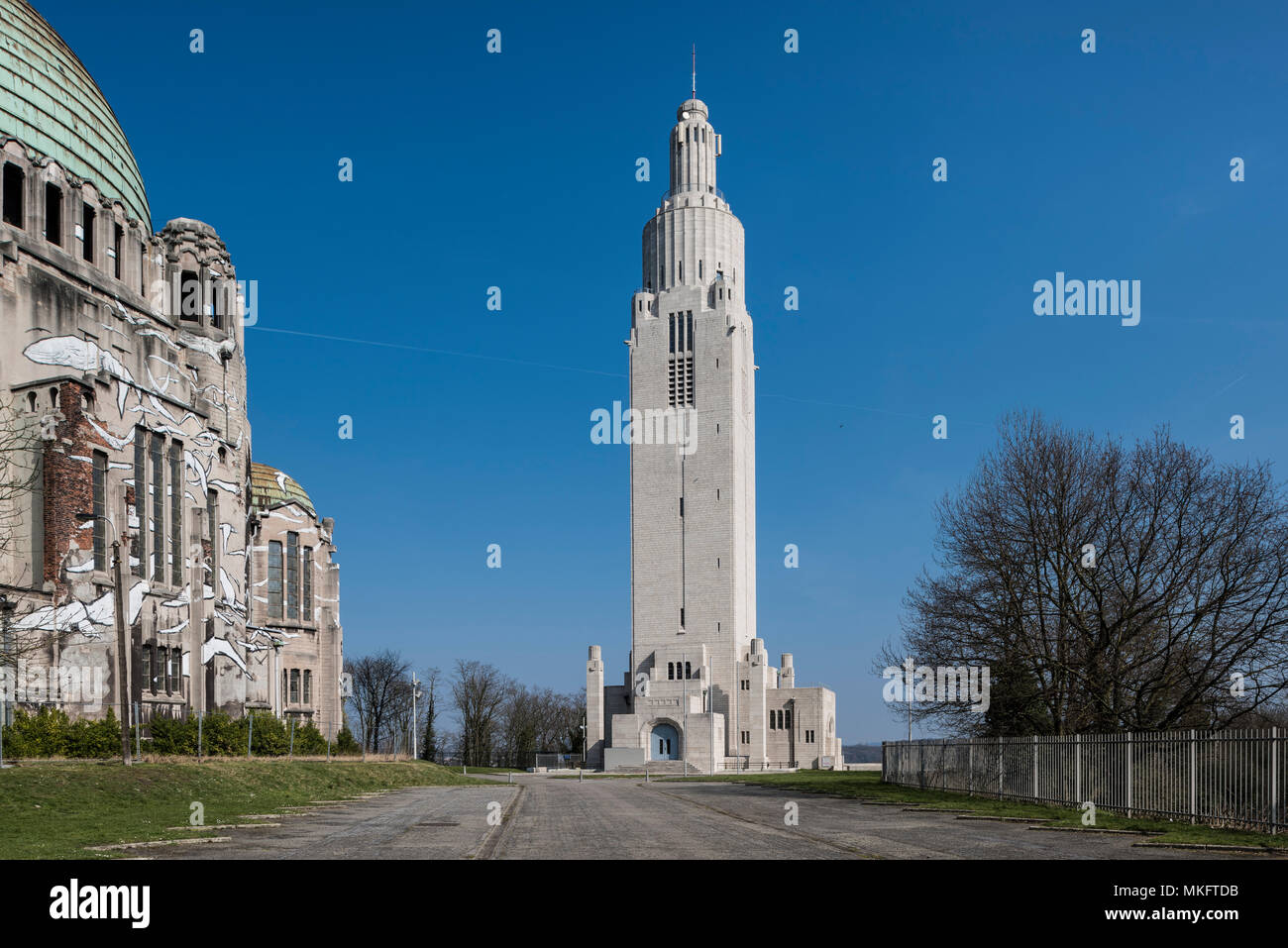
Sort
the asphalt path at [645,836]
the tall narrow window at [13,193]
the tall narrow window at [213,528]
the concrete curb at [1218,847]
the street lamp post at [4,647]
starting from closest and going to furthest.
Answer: the asphalt path at [645,836]
the concrete curb at [1218,847]
the street lamp post at [4,647]
the tall narrow window at [13,193]
the tall narrow window at [213,528]

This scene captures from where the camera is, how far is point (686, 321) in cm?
12188

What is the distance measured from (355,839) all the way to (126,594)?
31.6 metres

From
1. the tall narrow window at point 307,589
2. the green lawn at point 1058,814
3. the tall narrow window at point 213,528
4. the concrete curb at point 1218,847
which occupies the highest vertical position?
the tall narrow window at point 213,528

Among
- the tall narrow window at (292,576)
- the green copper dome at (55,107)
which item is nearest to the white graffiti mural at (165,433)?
the green copper dome at (55,107)

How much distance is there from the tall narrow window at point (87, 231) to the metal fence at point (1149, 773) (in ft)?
127

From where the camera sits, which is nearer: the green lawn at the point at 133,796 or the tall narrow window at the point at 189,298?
the green lawn at the point at 133,796

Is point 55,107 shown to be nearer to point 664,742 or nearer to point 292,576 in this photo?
point 292,576

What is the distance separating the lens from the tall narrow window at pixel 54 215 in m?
48.1

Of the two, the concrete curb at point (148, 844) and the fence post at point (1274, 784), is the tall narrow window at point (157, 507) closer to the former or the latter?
the concrete curb at point (148, 844)

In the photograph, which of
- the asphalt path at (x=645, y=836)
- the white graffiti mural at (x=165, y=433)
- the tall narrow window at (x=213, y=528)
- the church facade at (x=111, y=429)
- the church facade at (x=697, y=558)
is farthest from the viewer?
the church facade at (x=697, y=558)

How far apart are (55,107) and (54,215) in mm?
5775
